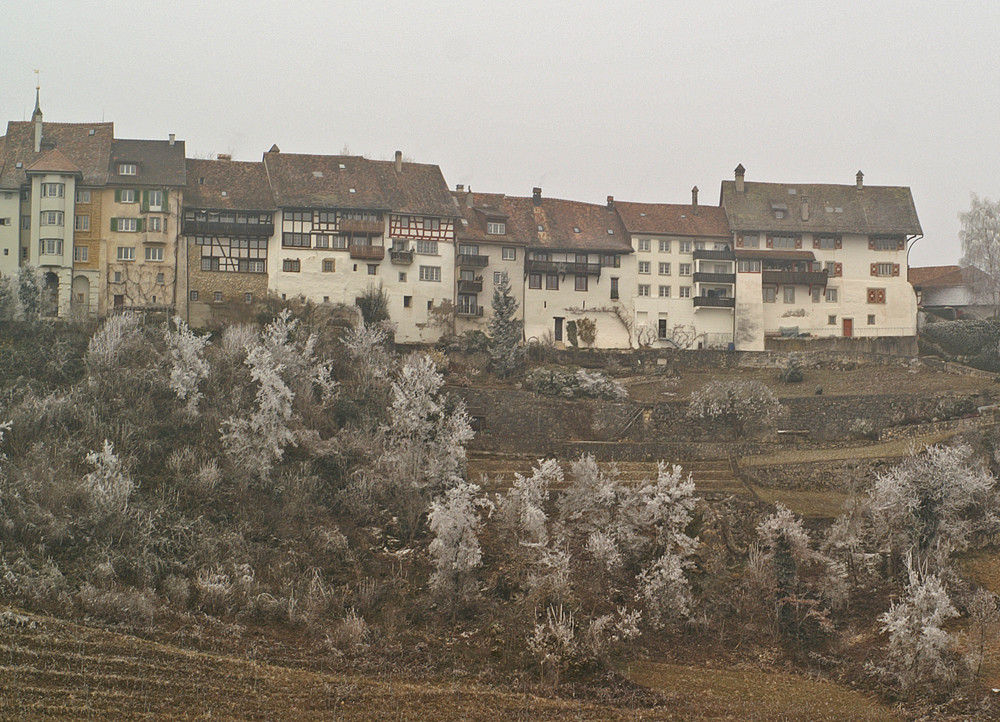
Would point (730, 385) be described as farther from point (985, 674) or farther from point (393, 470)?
point (985, 674)

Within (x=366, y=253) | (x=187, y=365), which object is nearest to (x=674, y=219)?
(x=366, y=253)

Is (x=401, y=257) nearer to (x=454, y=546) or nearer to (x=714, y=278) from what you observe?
(x=714, y=278)

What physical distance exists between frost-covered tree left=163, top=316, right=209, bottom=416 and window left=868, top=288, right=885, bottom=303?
3926 centimetres

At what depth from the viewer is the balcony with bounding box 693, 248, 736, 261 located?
74.6 meters

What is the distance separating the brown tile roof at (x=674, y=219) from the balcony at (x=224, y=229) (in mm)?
21736

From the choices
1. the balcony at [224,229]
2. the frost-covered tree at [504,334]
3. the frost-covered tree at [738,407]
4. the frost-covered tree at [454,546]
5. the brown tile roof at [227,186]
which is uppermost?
the brown tile roof at [227,186]

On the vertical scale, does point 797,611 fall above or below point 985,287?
below

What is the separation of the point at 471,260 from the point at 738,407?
62.8 feet

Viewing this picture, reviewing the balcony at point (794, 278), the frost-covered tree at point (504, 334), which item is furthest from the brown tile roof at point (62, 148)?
the balcony at point (794, 278)

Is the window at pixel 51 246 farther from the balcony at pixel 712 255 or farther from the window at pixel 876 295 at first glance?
the window at pixel 876 295

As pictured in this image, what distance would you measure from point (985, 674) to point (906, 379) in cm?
2800

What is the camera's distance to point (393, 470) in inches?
1932

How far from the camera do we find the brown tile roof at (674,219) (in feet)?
247

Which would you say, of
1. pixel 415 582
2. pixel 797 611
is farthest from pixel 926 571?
pixel 415 582
